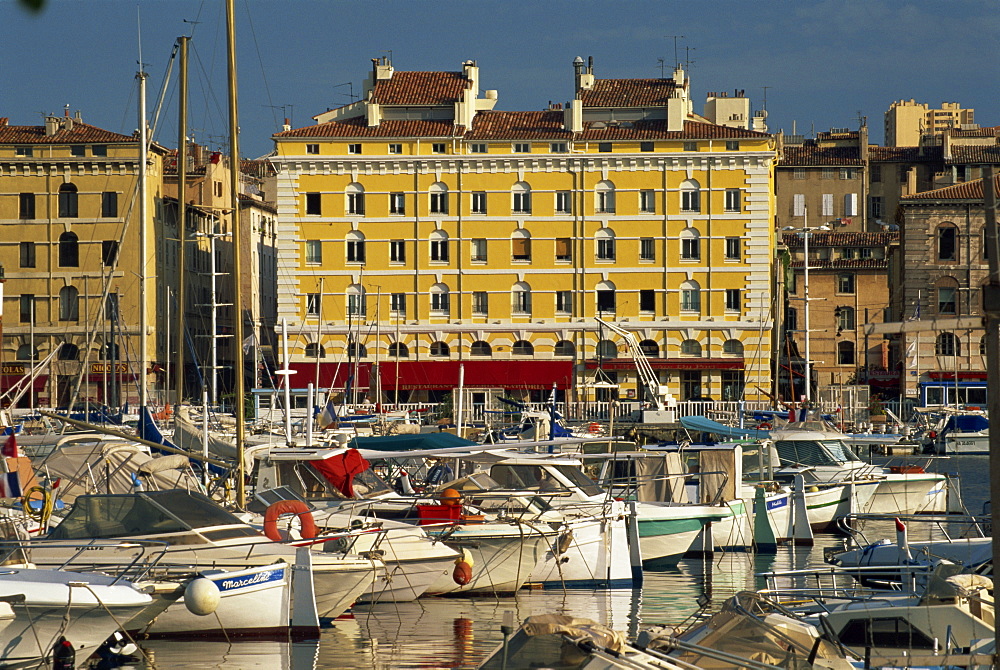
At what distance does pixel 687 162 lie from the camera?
7369 cm

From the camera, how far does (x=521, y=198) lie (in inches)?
2955

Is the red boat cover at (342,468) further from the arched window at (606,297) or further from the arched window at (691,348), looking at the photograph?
the arched window at (691,348)

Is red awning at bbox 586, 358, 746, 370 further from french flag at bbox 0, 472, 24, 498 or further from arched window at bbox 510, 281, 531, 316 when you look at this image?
french flag at bbox 0, 472, 24, 498

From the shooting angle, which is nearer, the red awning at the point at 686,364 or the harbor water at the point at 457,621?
the harbor water at the point at 457,621

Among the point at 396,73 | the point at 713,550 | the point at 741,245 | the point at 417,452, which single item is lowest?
the point at 713,550

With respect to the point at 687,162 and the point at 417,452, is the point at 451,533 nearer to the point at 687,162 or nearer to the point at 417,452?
the point at 417,452

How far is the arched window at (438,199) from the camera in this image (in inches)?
2958

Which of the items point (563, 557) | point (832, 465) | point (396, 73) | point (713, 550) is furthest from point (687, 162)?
point (563, 557)

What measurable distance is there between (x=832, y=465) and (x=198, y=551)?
22.3 m

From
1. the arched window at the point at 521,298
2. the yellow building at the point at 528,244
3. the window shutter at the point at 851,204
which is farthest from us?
the window shutter at the point at 851,204

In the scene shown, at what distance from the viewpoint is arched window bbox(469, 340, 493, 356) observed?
7512cm

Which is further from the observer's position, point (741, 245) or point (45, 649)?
point (741, 245)

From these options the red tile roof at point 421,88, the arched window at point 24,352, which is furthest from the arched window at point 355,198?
the arched window at point 24,352

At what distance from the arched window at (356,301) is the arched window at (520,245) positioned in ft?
26.3
